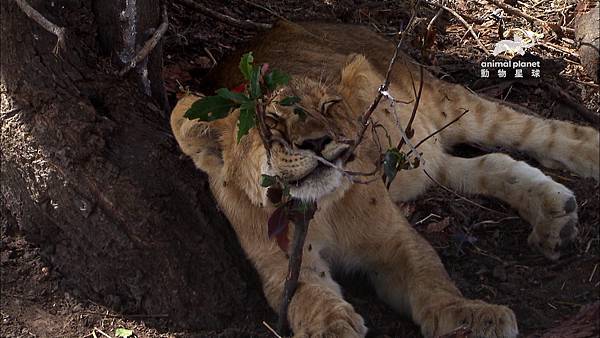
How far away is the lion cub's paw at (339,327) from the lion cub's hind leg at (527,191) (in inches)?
34.2

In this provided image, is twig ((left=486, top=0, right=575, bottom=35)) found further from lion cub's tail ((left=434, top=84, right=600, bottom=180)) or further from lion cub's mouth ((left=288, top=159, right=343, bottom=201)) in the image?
lion cub's mouth ((left=288, top=159, right=343, bottom=201))

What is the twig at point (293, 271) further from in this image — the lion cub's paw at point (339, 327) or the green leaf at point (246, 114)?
the green leaf at point (246, 114)

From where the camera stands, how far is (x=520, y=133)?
438 centimetres

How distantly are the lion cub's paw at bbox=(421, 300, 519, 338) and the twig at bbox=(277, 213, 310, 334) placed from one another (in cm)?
49

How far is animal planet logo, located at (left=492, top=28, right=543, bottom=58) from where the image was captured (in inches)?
184

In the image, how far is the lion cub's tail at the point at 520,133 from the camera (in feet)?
13.2

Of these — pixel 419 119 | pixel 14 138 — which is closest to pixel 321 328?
pixel 14 138

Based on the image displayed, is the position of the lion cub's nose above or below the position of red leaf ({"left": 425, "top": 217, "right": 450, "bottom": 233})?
above

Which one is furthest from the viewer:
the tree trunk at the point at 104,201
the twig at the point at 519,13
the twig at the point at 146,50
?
the twig at the point at 519,13

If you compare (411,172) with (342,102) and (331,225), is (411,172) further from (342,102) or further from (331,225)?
(342,102)

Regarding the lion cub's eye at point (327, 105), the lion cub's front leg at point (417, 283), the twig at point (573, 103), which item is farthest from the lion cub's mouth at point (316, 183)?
the twig at point (573, 103)

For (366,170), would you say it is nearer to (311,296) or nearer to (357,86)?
(357,86)

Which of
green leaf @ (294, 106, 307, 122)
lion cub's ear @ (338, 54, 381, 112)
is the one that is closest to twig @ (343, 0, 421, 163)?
green leaf @ (294, 106, 307, 122)

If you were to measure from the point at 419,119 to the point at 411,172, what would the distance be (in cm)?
41
